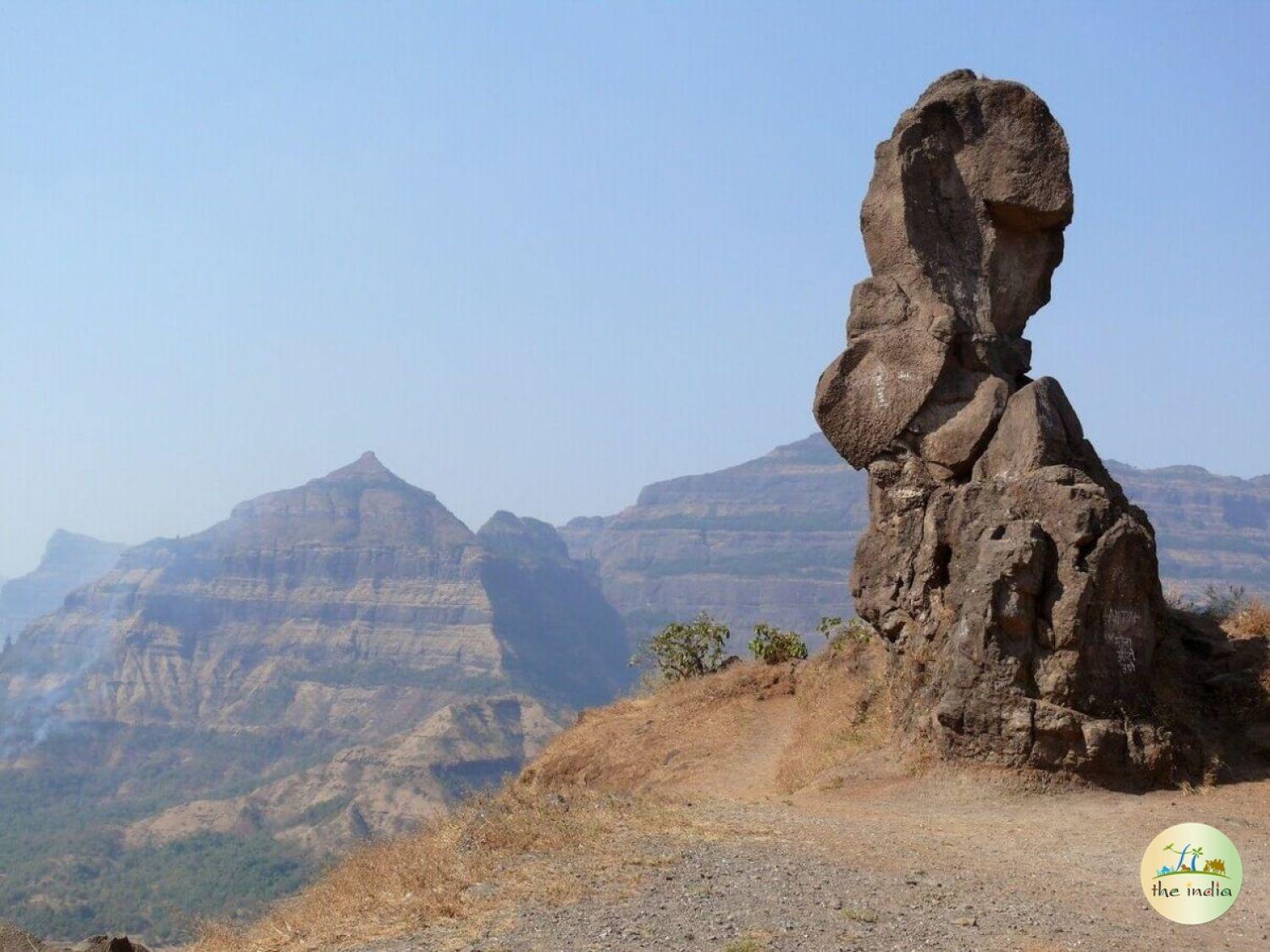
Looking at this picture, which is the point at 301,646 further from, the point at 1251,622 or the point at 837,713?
the point at 1251,622

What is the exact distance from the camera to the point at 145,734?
14400cm

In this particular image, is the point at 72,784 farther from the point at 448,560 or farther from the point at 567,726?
the point at 567,726

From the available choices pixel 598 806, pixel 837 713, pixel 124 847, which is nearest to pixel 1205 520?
pixel 124 847

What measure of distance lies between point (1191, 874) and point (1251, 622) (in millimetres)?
8993

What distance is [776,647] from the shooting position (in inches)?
904

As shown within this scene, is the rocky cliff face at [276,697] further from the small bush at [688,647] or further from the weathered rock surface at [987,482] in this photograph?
the weathered rock surface at [987,482]

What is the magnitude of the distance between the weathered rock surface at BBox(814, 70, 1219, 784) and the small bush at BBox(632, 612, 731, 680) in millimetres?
7017

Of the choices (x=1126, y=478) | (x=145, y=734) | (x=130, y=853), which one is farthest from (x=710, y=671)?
(x=1126, y=478)

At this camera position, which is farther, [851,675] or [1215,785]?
[851,675]

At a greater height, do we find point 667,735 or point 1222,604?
point 1222,604

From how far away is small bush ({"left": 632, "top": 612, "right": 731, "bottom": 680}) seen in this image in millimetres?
24031

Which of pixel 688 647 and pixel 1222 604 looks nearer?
pixel 1222 604

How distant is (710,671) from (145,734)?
435 feet

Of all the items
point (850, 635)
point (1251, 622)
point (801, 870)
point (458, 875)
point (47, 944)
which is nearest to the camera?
point (801, 870)
